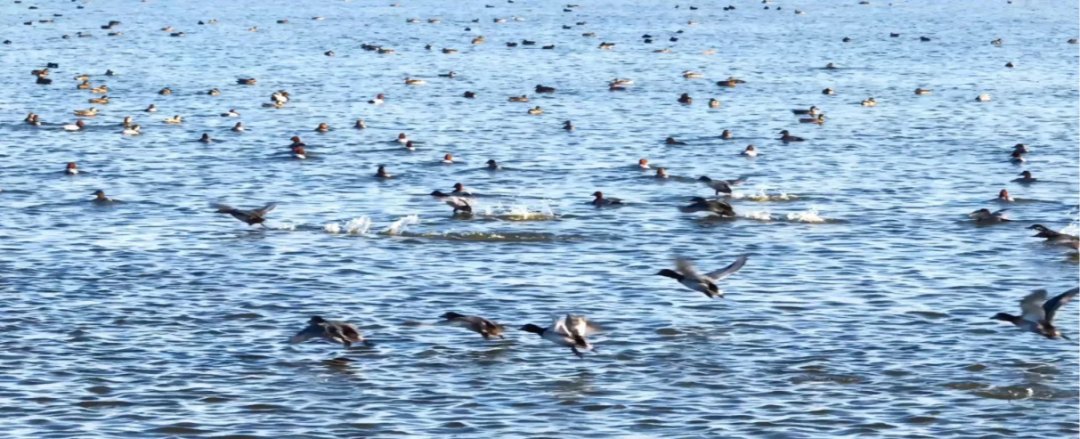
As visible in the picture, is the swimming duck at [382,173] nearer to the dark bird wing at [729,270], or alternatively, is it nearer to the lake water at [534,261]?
the lake water at [534,261]

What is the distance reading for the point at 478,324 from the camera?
22.7 metres

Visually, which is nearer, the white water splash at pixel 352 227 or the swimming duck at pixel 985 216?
A: the white water splash at pixel 352 227

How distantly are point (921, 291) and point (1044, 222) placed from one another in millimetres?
8426

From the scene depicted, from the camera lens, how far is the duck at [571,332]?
70.9ft

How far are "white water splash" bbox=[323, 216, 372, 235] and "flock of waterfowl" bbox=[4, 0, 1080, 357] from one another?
1112 mm

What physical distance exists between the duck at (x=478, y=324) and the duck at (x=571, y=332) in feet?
2.64

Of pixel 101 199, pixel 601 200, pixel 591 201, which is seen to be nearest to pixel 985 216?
pixel 601 200

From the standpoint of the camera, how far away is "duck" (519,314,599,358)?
21.6 meters

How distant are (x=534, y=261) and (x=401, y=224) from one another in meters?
4.29

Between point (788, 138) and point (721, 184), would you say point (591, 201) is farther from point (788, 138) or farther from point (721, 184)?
point (788, 138)

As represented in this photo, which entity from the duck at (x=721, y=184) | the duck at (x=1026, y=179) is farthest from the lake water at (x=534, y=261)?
the duck at (x=721, y=184)

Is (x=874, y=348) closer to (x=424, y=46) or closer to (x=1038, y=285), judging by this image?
(x=1038, y=285)

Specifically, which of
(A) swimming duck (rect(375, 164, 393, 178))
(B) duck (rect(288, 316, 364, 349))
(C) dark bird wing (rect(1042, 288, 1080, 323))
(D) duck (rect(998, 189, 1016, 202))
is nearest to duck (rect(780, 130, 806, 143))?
(D) duck (rect(998, 189, 1016, 202))

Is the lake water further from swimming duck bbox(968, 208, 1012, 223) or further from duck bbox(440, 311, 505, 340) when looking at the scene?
swimming duck bbox(968, 208, 1012, 223)
